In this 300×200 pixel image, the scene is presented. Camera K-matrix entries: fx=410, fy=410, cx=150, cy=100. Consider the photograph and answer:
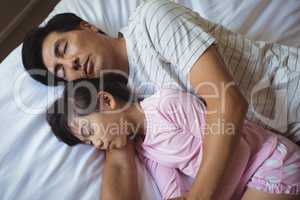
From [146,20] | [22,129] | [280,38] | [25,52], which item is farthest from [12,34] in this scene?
[280,38]

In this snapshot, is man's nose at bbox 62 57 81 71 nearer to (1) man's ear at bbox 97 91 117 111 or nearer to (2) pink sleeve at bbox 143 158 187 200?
(1) man's ear at bbox 97 91 117 111

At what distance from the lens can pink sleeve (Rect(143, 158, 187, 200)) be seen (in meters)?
1.10

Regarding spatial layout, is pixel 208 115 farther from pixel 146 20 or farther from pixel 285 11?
pixel 285 11

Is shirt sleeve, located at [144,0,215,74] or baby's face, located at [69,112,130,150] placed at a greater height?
shirt sleeve, located at [144,0,215,74]

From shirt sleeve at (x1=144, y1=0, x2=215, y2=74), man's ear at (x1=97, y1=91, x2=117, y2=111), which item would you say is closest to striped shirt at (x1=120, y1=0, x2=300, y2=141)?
shirt sleeve at (x1=144, y1=0, x2=215, y2=74)

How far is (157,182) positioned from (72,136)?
277 millimetres

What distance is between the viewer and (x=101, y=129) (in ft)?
3.72

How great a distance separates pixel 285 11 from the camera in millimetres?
1469

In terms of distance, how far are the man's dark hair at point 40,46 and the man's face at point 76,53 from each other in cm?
2

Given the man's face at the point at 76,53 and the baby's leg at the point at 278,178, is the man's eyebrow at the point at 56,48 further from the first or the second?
the baby's leg at the point at 278,178

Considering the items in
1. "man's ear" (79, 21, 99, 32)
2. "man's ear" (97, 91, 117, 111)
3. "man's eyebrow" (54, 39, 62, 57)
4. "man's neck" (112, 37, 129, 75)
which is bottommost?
"man's ear" (97, 91, 117, 111)

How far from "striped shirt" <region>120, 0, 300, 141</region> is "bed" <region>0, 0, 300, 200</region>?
24 centimetres

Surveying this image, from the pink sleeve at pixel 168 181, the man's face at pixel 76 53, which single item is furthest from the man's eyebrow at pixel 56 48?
the pink sleeve at pixel 168 181

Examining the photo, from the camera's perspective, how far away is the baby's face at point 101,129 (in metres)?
1.13
